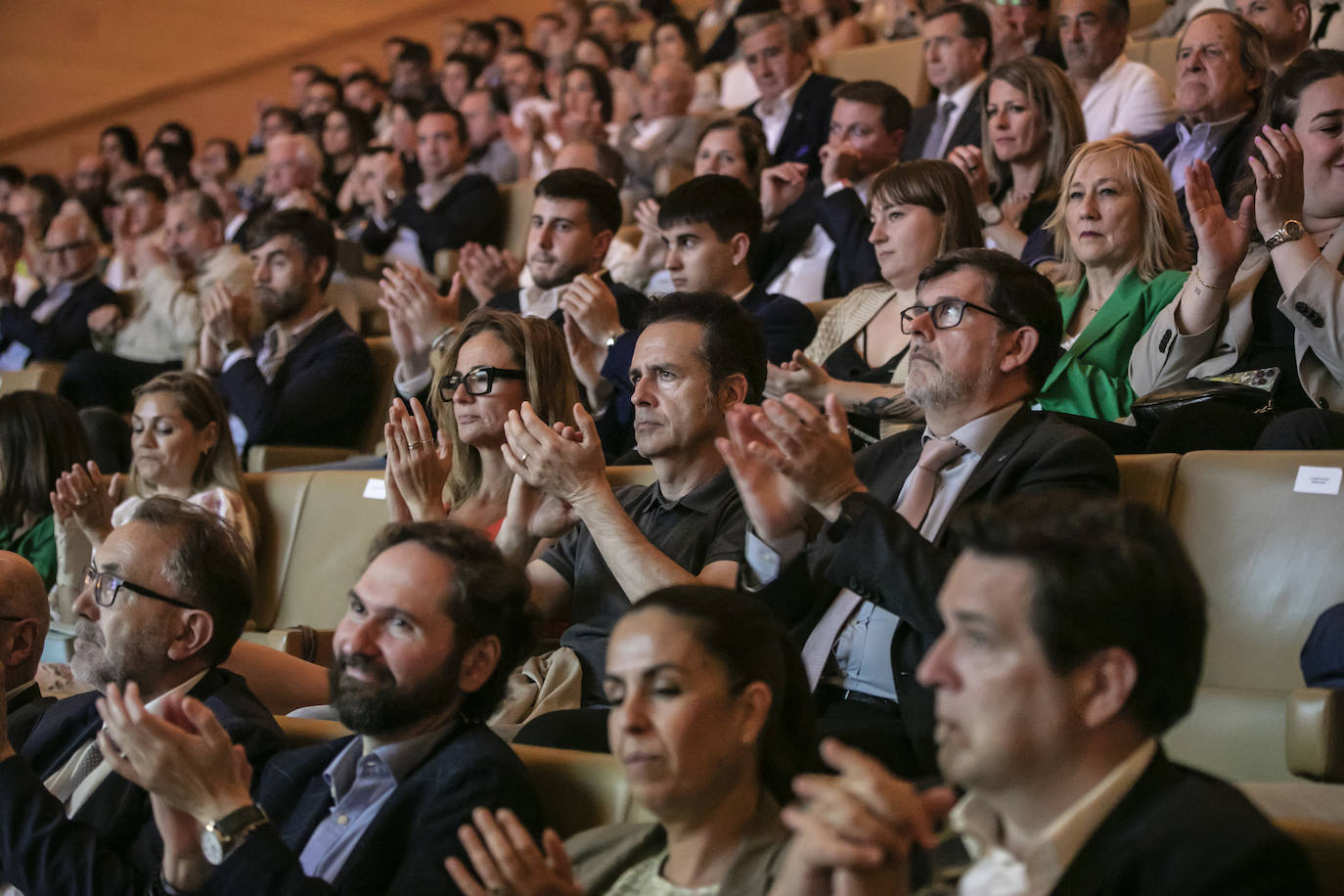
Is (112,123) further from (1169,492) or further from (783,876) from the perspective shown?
(783,876)

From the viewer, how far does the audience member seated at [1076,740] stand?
3.37 feet

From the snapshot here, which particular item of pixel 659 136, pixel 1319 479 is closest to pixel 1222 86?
pixel 1319 479

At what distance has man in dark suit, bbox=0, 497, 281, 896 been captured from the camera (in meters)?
1.64

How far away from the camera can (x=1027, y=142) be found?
11.3ft

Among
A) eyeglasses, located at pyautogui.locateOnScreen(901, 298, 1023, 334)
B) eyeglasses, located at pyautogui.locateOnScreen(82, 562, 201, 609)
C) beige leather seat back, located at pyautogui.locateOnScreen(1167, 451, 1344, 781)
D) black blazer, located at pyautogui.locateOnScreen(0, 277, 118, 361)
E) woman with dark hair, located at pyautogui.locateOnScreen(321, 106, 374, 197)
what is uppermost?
woman with dark hair, located at pyautogui.locateOnScreen(321, 106, 374, 197)

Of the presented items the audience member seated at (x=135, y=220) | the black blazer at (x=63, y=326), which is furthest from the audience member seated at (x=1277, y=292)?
the audience member seated at (x=135, y=220)

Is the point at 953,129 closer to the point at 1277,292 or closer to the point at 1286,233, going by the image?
the point at 1277,292

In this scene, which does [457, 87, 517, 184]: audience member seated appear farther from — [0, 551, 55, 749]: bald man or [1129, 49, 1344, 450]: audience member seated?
[0, 551, 55, 749]: bald man

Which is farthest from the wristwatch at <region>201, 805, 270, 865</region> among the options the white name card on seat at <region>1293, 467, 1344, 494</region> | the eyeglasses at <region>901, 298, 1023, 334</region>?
the white name card on seat at <region>1293, 467, 1344, 494</region>

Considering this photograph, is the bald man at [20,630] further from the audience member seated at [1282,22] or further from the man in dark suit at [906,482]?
the audience member seated at [1282,22]

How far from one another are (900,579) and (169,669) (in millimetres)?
1023

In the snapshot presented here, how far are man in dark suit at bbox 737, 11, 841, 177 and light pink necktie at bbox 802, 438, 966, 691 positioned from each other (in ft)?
9.58

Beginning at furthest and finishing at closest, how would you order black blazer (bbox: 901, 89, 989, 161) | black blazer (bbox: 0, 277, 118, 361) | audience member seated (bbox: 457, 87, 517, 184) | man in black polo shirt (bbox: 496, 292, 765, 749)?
audience member seated (bbox: 457, 87, 517, 184), black blazer (bbox: 0, 277, 118, 361), black blazer (bbox: 901, 89, 989, 161), man in black polo shirt (bbox: 496, 292, 765, 749)

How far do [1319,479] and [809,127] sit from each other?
119 inches
